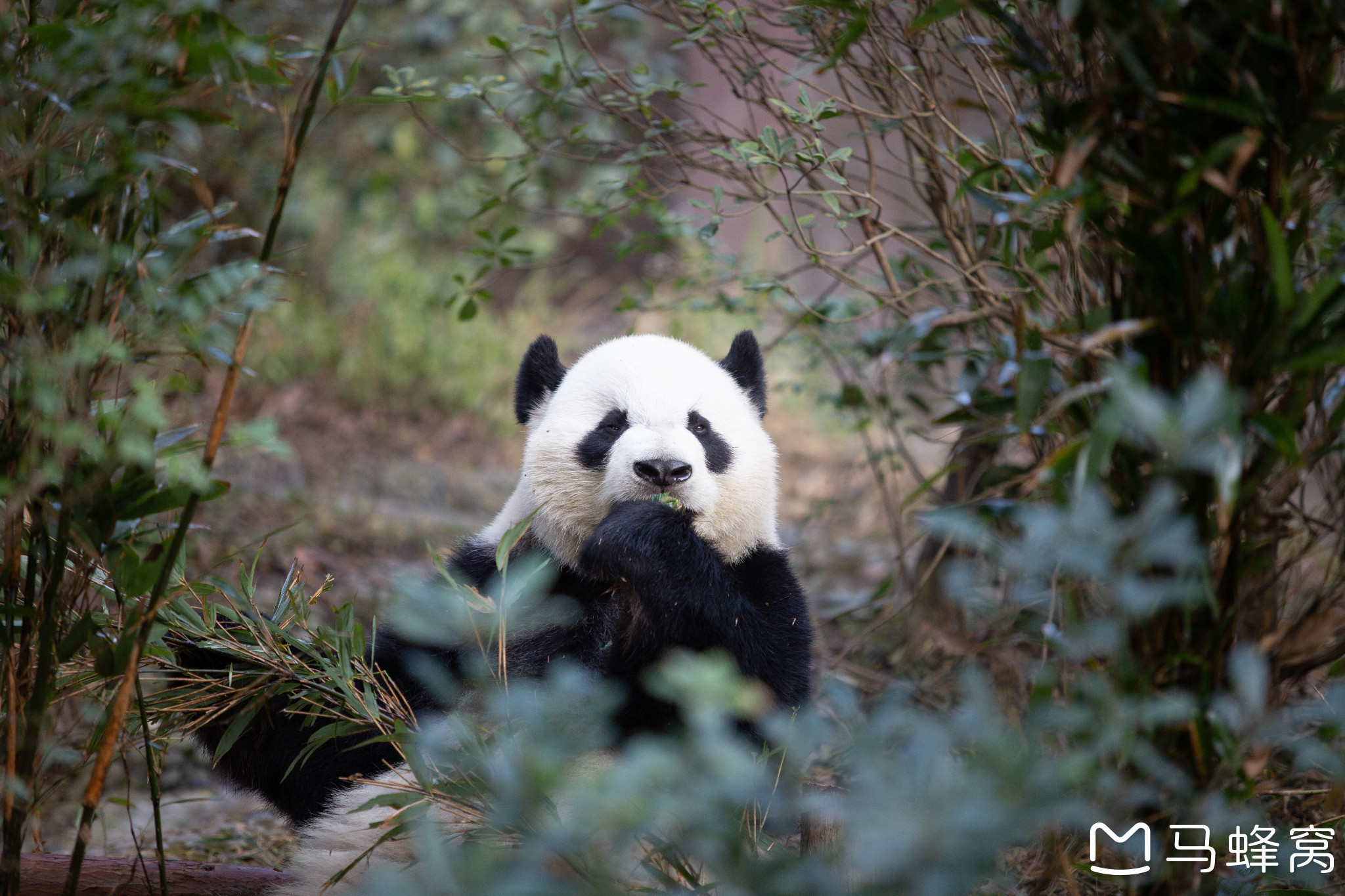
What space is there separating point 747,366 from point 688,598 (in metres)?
1.00

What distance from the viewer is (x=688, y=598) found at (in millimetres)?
2230

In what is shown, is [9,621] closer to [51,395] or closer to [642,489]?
[51,395]

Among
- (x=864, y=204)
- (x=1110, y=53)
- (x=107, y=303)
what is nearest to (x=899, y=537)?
(x=864, y=204)

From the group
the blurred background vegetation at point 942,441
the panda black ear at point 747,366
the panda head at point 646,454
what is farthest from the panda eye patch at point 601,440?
the blurred background vegetation at point 942,441

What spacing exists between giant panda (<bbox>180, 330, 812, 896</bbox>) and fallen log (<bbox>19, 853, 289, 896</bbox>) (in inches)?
5.1

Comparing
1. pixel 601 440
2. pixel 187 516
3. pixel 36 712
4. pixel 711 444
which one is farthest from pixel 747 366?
pixel 36 712

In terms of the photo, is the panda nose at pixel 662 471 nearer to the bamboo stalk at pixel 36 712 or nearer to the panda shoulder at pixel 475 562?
the panda shoulder at pixel 475 562

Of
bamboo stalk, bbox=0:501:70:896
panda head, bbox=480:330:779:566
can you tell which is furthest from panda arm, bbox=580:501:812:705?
bamboo stalk, bbox=0:501:70:896

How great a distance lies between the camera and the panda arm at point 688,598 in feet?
7.28

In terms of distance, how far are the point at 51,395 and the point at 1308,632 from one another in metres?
1.93

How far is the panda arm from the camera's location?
2.22 metres

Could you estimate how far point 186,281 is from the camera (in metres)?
1.67

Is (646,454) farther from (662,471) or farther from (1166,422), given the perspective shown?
(1166,422)

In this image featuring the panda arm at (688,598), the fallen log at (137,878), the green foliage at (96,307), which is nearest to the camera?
the green foliage at (96,307)
